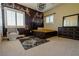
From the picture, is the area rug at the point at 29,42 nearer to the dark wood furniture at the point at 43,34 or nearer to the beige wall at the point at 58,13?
the dark wood furniture at the point at 43,34

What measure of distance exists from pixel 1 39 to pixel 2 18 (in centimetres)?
37

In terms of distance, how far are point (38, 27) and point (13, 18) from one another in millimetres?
476

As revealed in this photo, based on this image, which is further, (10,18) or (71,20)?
(71,20)

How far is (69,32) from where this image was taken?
1.53 meters

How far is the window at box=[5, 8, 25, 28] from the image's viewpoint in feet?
Answer: 4.17

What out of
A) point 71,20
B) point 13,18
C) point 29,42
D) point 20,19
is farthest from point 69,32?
point 13,18

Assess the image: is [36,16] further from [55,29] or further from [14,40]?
[14,40]

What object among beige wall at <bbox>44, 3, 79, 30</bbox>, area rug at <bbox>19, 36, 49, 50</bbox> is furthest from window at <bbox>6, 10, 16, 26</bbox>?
beige wall at <bbox>44, 3, 79, 30</bbox>

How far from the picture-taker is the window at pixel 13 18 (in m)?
1.27

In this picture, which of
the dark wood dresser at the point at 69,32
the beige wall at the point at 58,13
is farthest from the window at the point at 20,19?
the dark wood dresser at the point at 69,32

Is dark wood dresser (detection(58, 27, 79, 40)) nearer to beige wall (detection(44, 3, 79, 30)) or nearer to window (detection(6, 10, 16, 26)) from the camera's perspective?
beige wall (detection(44, 3, 79, 30))

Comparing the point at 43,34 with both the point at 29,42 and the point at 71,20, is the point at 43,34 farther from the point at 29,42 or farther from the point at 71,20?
the point at 71,20

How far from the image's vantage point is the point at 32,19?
1.46 meters

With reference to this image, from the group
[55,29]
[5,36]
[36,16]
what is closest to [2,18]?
[5,36]
